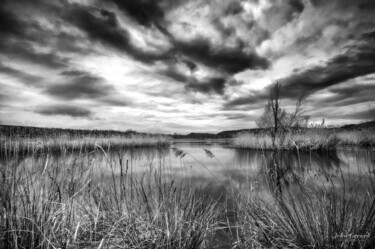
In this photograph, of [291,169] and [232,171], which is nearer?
[291,169]

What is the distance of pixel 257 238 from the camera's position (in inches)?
114

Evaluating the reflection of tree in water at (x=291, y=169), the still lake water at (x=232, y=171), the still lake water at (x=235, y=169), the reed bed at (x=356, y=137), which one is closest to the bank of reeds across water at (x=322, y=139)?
the reed bed at (x=356, y=137)

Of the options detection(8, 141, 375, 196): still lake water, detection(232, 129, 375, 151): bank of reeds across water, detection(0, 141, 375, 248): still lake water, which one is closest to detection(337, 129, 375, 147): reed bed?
detection(232, 129, 375, 151): bank of reeds across water

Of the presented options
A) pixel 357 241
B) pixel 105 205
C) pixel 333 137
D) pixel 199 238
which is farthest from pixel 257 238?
pixel 333 137

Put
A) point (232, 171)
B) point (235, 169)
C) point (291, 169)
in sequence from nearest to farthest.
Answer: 1. point (291, 169)
2. point (232, 171)
3. point (235, 169)

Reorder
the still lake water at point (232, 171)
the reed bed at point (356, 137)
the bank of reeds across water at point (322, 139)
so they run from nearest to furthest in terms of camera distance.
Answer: the still lake water at point (232, 171)
the bank of reeds across water at point (322, 139)
the reed bed at point (356, 137)

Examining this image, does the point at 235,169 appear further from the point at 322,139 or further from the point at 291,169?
the point at 322,139

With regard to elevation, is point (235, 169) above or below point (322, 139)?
below

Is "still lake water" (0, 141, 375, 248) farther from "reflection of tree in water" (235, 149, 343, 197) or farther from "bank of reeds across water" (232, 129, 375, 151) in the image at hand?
"bank of reeds across water" (232, 129, 375, 151)

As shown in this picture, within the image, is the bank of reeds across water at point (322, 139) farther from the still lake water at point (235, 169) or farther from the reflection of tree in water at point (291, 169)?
the still lake water at point (235, 169)

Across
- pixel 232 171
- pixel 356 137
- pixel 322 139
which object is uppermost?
pixel 356 137

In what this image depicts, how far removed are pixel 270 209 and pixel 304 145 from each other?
2030 centimetres

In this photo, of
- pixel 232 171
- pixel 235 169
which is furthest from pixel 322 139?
pixel 232 171

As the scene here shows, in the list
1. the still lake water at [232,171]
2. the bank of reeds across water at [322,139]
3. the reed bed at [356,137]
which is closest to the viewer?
the still lake water at [232,171]
